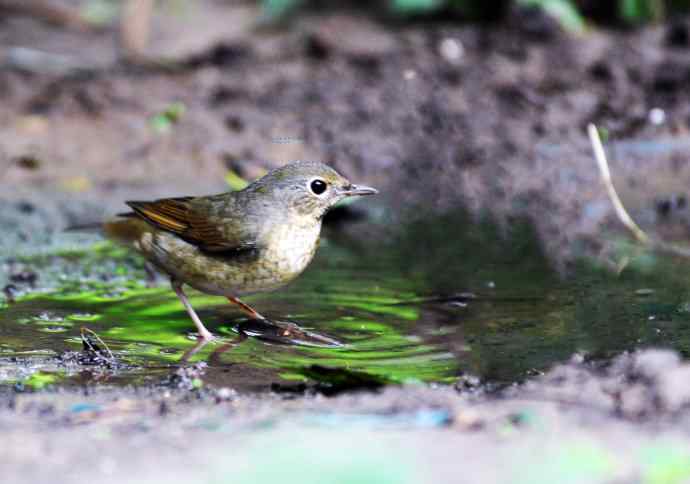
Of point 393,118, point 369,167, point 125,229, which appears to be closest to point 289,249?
point 125,229

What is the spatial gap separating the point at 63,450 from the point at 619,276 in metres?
3.76

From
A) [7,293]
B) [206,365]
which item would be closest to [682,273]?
[206,365]

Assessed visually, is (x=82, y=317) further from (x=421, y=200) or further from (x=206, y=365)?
(x=421, y=200)

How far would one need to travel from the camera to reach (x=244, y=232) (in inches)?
230

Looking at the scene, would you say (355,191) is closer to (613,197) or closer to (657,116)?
(613,197)

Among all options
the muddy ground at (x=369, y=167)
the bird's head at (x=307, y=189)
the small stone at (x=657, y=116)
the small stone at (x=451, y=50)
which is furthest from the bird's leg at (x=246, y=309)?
the small stone at (x=451, y=50)

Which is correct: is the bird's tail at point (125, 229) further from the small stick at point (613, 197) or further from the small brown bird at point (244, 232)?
the small stick at point (613, 197)

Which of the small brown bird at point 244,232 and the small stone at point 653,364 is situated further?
the small brown bird at point 244,232

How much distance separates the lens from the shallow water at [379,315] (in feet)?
16.5

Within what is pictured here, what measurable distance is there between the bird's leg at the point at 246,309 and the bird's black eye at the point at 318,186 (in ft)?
2.47

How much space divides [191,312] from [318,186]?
38.5 inches

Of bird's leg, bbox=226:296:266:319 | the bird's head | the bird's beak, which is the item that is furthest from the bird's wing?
the bird's beak

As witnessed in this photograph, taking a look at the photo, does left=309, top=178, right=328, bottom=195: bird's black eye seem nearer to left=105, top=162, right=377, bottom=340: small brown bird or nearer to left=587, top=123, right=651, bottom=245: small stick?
left=105, top=162, right=377, bottom=340: small brown bird

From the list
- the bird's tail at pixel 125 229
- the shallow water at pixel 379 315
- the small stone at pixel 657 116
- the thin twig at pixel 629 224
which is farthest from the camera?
the small stone at pixel 657 116
